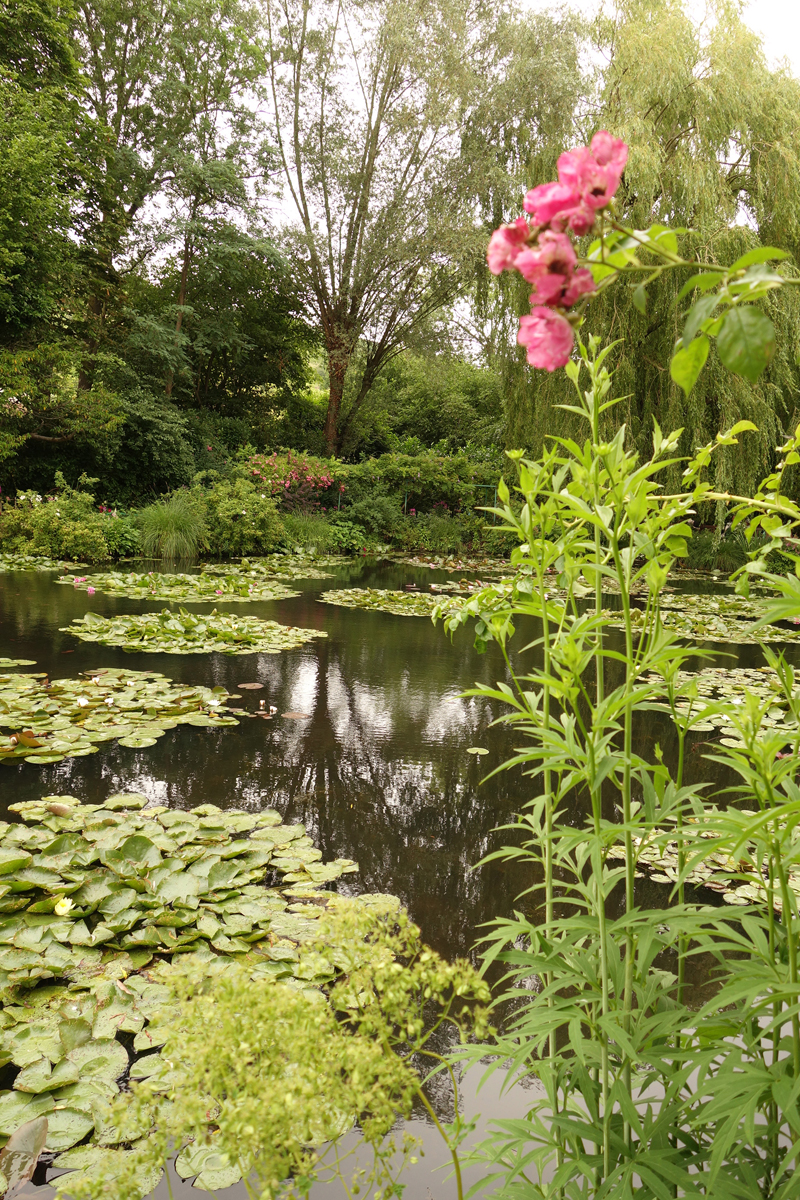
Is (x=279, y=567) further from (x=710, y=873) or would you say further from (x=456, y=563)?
(x=710, y=873)

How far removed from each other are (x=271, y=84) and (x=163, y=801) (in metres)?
17.5

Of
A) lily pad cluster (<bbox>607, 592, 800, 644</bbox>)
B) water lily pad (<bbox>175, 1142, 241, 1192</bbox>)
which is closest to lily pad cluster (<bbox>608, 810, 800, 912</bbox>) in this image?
water lily pad (<bbox>175, 1142, 241, 1192</bbox>)

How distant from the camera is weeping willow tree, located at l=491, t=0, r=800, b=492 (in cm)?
851

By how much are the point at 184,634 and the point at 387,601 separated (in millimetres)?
2853

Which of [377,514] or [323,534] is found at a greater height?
[377,514]

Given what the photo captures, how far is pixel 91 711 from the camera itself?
3592 millimetres

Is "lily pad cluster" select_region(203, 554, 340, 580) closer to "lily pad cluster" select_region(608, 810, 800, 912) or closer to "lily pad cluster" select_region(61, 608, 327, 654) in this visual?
"lily pad cluster" select_region(61, 608, 327, 654)

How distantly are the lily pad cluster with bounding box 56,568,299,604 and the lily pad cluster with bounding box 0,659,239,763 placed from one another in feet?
9.10

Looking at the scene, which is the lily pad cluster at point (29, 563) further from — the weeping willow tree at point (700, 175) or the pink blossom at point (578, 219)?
the pink blossom at point (578, 219)

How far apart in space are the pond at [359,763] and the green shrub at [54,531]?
3644 mm

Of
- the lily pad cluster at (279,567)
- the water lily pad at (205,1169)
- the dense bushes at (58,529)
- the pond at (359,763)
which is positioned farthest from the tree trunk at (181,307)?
the water lily pad at (205,1169)

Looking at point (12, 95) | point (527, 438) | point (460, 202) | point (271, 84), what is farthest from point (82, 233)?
point (527, 438)

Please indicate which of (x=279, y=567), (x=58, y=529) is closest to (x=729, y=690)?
(x=279, y=567)

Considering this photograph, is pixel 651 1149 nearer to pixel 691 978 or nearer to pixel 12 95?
pixel 691 978
